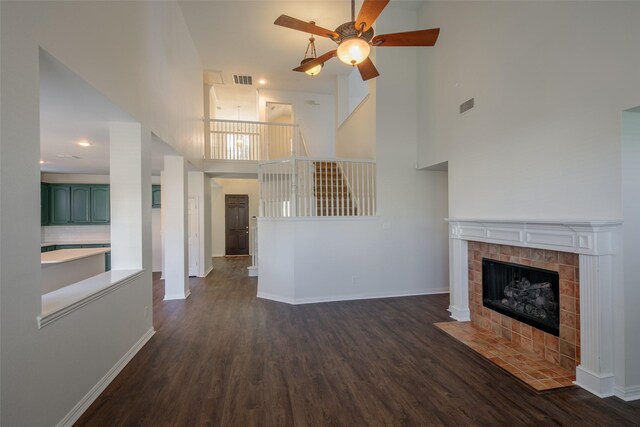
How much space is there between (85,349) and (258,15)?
17.3ft

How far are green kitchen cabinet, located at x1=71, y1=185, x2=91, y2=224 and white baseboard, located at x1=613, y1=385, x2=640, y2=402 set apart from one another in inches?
383

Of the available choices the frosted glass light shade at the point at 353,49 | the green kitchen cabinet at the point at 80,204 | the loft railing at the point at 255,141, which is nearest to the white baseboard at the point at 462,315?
the frosted glass light shade at the point at 353,49

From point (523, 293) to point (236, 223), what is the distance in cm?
904

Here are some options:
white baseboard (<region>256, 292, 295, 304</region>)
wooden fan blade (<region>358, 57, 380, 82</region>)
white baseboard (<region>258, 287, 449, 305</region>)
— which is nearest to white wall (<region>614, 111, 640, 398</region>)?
wooden fan blade (<region>358, 57, 380, 82</region>)

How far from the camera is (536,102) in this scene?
2826 millimetres

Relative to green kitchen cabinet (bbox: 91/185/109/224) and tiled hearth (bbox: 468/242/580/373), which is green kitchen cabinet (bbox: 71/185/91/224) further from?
tiled hearth (bbox: 468/242/580/373)

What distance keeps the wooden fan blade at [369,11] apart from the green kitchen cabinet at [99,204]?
7.56m

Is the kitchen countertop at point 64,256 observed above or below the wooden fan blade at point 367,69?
below

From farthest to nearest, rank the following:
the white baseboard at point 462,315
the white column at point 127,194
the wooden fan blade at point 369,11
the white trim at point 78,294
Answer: the white baseboard at point 462,315, the white column at point 127,194, the wooden fan blade at point 369,11, the white trim at point 78,294

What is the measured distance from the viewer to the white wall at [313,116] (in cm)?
845

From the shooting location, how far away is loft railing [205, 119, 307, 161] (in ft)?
23.4

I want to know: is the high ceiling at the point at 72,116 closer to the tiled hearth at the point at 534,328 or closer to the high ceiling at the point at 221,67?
the high ceiling at the point at 221,67

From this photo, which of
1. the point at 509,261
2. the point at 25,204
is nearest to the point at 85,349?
the point at 25,204

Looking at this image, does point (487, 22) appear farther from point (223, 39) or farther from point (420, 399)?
point (223, 39)
